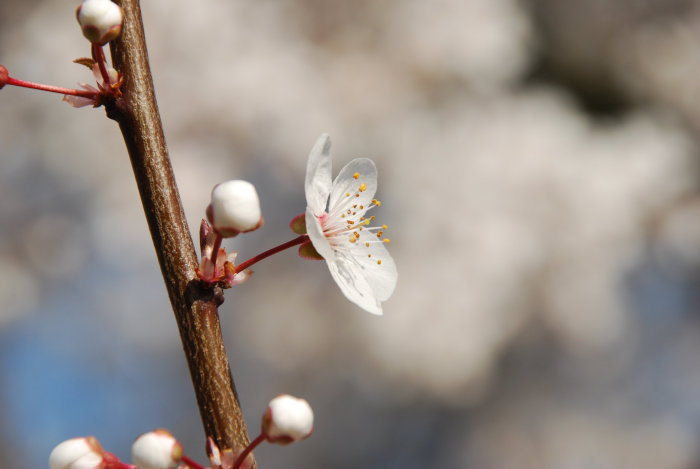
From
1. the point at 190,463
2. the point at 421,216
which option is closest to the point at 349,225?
the point at 190,463

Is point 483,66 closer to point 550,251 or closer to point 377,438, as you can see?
point 550,251

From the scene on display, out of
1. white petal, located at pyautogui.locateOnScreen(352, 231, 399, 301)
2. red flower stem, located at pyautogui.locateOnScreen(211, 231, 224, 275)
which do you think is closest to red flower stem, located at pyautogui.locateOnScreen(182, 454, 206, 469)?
red flower stem, located at pyautogui.locateOnScreen(211, 231, 224, 275)

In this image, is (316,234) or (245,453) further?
(316,234)

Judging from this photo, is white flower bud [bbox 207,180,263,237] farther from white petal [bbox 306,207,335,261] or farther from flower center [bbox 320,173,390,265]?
flower center [bbox 320,173,390,265]

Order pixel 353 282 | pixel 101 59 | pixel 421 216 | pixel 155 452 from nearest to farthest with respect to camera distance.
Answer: pixel 155 452
pixel 101 59
pixel 353 282
pixel 421 216

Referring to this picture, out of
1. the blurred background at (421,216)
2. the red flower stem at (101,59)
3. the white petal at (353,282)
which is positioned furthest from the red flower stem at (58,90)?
the blurred background at (421,216)

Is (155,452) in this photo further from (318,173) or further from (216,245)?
(318,173)

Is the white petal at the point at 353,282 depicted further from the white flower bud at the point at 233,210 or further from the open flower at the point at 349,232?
the white flower bud at the point at 233,210
